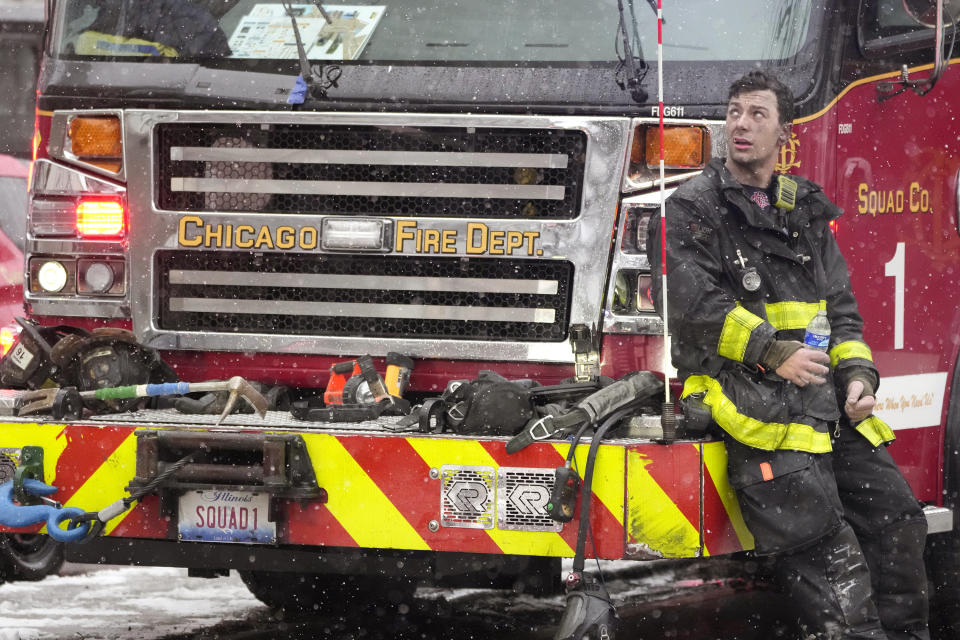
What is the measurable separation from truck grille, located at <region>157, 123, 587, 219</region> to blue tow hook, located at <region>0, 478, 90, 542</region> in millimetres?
1231

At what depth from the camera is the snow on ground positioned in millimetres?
5863

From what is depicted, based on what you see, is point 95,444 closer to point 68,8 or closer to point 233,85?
point 233,85

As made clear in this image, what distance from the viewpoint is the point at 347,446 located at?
4.26 metres

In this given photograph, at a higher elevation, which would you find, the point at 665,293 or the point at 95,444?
the point at 665,293

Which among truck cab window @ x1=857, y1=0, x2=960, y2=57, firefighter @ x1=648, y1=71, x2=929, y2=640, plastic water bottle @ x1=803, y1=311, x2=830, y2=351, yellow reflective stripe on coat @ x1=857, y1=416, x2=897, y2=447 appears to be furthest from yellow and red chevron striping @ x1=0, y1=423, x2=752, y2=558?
truck cab window @ x1=857, y1=0, x2=960, y2=57

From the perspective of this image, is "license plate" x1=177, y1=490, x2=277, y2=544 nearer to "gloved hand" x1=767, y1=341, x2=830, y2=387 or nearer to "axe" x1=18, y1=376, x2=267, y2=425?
"axe" x1=18, y1=376, x2=267, y2=425

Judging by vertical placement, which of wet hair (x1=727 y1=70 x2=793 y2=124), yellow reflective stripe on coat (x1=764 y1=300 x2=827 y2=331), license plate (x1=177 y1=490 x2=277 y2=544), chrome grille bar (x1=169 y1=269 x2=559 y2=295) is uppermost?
wet hair (x1=727 y1=70 x2=793 y2=124)

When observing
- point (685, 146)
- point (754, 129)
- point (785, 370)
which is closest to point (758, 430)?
point (785, 370)

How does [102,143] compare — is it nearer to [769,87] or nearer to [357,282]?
[357,282]

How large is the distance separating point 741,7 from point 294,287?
5.80ft

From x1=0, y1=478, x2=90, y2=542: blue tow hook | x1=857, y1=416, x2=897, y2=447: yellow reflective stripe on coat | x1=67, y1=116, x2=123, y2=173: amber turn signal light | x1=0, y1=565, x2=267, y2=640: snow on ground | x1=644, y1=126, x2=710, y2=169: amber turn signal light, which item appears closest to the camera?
x1=0, y1=478, x2=90, y2=542: blue tow hook

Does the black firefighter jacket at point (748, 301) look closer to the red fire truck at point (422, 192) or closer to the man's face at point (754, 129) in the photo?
the man's face at point (754, 129)

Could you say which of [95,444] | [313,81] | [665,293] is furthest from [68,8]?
[665,293]

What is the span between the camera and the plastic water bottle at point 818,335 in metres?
4.32
